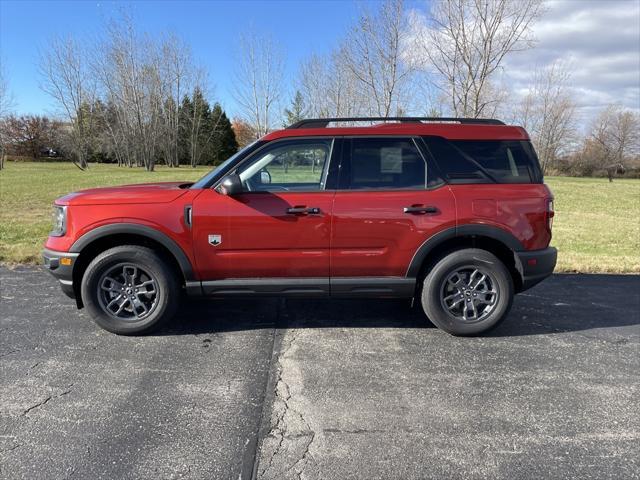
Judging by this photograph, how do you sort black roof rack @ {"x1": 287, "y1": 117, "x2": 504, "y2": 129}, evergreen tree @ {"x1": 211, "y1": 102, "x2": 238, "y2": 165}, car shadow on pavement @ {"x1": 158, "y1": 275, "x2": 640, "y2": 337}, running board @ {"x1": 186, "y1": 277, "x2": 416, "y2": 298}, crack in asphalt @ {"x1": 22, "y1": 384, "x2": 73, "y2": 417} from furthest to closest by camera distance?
evergreen tree @ {"x1": 211, "y1": 102, "x2": 238, "y2": 165}
car shadow on pavement @ {"x1": 158, "y1": 275, "x2": 640, "y2": 337}
black roof rack @ {"x1": 287, "y1": 117, "x2": 504, "y2": 129}
running board @ {"x1": 186, "y1": 277, "x2": 416, "y2": 298}
crack in asphalt @ {"x1": 22, "y1": 384, "x2": 73, "y2": 417}

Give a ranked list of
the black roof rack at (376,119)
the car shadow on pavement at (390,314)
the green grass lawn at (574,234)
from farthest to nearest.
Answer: the green grass lawn at (574,234)
the car shadow on pavement at (390,314)
the black roof rack at (376,119)

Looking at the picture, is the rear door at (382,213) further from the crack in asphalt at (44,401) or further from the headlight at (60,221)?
the headlight at (60,221)

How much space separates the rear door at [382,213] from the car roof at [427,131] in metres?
0.08

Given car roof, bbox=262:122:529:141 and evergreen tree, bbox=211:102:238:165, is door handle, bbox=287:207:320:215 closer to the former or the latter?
car roof, bbox=262:122:529:141

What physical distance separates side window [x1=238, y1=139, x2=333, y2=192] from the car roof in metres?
0.09

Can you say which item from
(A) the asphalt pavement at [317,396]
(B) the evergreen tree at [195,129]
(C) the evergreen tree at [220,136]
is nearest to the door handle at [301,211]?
(A) the asphalt pavement at [317,396]

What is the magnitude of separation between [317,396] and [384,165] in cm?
209

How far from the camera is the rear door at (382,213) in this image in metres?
3.94

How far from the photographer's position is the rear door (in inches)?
155

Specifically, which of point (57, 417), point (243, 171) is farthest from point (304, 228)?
point (57, 417)

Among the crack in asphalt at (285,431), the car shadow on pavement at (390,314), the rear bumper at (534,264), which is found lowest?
the crack in asphalt at (285,431)

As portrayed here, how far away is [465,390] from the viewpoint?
3174mm

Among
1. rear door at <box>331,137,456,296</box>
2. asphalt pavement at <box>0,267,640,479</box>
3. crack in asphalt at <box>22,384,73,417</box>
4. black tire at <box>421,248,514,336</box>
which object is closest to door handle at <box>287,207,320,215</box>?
rear door at <box>331,137,456,296</box>

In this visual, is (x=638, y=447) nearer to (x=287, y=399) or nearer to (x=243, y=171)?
(x=287, y=399)
